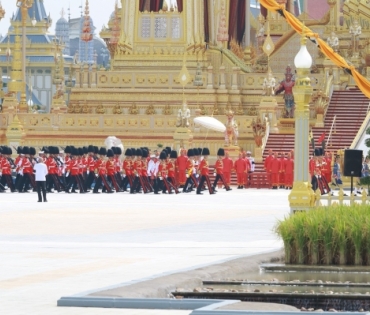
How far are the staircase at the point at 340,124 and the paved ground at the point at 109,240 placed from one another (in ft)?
42.4

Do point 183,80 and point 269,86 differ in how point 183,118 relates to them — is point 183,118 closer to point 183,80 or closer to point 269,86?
point 269,86

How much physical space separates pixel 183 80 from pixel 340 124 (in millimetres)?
6096

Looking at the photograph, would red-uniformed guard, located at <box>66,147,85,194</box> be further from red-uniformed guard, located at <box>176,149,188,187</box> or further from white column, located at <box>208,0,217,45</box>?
white column, located at <box>208,0,217,45</box>

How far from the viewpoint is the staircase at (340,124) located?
169 ft

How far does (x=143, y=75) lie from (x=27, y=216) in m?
28.7

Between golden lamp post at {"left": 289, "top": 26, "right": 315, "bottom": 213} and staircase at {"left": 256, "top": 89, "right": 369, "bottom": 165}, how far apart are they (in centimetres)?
2622

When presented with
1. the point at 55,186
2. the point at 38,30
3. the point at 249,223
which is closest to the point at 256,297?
the point at 249,223

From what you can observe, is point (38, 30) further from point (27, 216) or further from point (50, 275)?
point (50, 275)

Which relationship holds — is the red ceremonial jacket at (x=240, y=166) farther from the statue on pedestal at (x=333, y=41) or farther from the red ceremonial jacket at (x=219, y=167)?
the statue on pedestal at (x=333, y=41)

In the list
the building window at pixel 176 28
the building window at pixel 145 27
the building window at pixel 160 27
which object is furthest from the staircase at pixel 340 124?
the building window at pixel 145 27

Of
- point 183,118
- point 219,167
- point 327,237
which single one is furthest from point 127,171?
point 327,237

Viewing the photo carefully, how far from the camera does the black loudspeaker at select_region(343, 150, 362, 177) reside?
3034 cm

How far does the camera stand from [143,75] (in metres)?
58.3

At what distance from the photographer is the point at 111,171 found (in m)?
45.4
